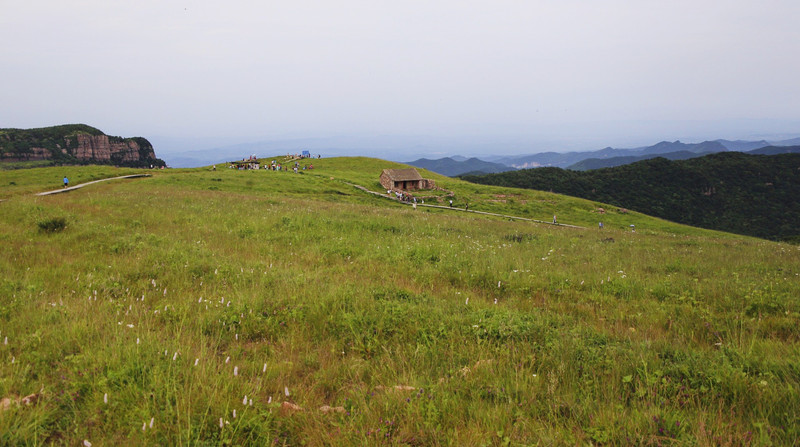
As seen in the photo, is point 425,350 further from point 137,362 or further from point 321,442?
point 137,362

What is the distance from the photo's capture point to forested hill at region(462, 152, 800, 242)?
126m

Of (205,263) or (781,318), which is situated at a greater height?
(205,263)

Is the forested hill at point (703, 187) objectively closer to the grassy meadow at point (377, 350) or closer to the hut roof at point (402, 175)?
the hut roof at point (402, 175)

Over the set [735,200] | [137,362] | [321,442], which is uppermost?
[137,362]

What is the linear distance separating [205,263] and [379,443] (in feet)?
23.0

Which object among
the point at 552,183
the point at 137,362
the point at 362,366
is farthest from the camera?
the point at 552,183

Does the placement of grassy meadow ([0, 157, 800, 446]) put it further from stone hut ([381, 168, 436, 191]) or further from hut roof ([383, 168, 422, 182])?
hut roof ([383, 168, 422, 182])

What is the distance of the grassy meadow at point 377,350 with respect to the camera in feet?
10.9

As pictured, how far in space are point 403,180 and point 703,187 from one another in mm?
150462

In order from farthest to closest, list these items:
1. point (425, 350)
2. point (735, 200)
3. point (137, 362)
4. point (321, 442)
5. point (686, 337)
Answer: point (735, 200)
point (686, 337)
point (425, 350)
point (137, 362)
point (321, 442)

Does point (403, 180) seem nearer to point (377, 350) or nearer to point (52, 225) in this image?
point (52, 225)

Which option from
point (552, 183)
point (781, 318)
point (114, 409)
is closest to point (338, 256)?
point (114, 409)

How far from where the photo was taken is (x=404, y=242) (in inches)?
515

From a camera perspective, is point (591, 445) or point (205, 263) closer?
point (591, 445)
